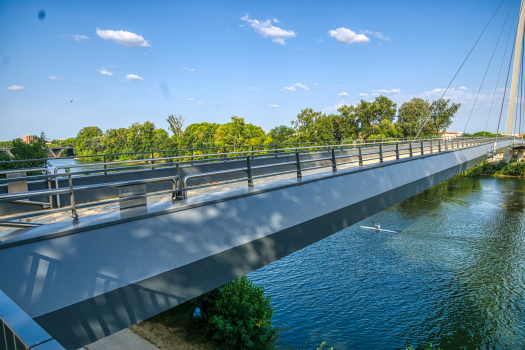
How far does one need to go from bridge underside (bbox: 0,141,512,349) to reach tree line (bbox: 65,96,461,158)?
183ft

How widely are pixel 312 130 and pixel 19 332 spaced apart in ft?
212

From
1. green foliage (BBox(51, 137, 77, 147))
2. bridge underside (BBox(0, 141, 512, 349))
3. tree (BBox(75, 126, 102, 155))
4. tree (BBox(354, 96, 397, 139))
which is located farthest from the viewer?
tree (BBox(75, 126, 102, 155))

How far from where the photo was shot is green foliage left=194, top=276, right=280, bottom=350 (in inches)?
558

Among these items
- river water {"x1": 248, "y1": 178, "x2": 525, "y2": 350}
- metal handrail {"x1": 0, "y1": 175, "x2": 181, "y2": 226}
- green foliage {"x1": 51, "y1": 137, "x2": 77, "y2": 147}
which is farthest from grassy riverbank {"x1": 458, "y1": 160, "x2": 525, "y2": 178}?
green foliage {"x1": 51, "y1": 137, "x2": 77, "y2": 147}

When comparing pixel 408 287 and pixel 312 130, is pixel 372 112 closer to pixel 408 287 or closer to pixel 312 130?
pixel 312 130

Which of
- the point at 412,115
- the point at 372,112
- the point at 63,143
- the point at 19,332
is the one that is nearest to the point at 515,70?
the point at 372,112

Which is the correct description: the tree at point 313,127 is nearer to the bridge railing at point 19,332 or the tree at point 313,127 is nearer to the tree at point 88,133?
the tree at point 88,133

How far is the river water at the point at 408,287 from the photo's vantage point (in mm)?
15883

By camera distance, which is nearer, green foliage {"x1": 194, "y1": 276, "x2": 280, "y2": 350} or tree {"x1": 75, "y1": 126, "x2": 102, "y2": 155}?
green foliage {"x1": 194, "y1": 276, "x2": 280, "y2": 350}

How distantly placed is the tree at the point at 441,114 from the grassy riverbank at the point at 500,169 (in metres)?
28.0

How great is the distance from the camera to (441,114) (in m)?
86.0

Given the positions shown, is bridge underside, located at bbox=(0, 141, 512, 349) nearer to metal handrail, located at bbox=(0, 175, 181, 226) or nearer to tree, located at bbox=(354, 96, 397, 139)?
metal handrail, located at bbox=(0, 175, 181, 226)

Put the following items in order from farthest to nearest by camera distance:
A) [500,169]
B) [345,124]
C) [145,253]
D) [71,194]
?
[345,124]
[500,169]
[145,253]
[71,194]

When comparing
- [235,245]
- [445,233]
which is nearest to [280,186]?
[235,245]
